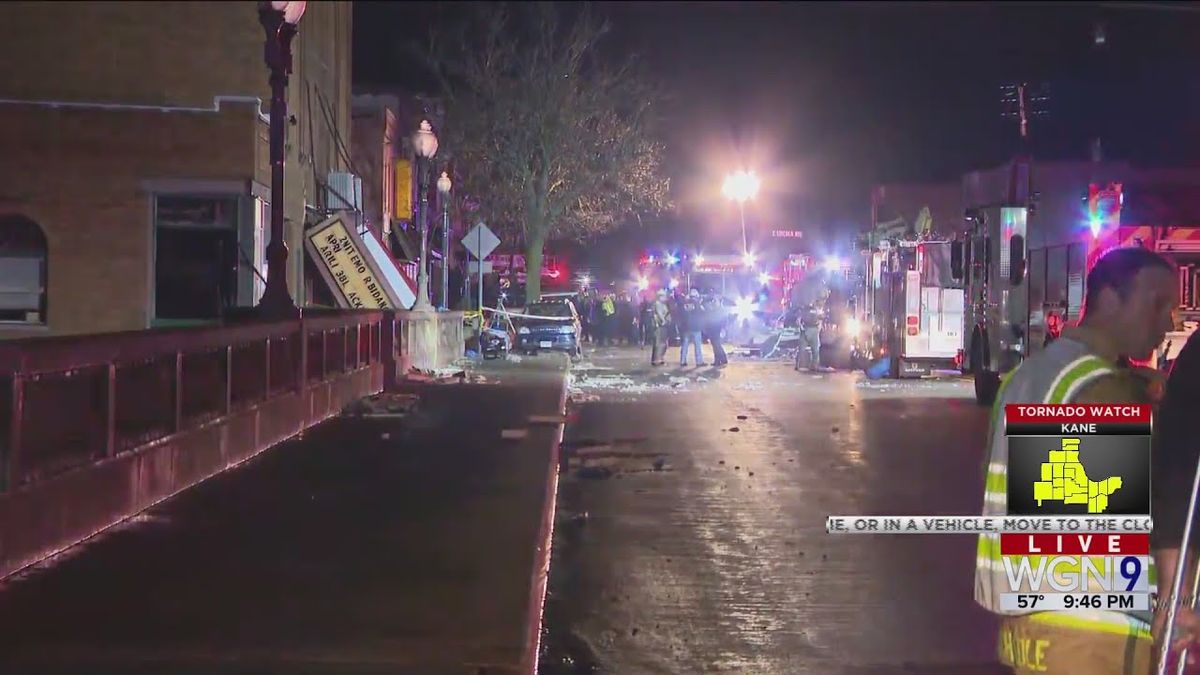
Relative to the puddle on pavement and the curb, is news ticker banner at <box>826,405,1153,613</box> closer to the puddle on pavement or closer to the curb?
the curb

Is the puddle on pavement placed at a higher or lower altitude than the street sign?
lower

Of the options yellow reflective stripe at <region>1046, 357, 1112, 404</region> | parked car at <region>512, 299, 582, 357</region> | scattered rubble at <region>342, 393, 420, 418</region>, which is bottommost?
scattered rubble at <region>342, 393, 420, 418</region>

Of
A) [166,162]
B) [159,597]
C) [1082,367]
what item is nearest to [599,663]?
[159,597]

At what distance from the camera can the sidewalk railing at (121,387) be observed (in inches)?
340

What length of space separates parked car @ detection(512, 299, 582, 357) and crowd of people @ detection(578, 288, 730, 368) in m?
2.07

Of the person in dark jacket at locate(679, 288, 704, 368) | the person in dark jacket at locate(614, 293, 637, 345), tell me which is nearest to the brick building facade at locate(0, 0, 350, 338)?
the person in dark jacket at locate(679, 288, 704, 368)

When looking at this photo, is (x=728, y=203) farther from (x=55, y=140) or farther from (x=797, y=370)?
(x=55, y=140)

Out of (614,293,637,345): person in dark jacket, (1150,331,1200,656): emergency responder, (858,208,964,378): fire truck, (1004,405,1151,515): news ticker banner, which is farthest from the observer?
(614,293,637,345): person in dark jacket

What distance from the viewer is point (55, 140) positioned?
75.4 feet

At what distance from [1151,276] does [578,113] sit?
155 ft

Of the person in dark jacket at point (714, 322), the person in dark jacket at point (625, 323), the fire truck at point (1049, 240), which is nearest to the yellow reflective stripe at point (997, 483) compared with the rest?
the fire truck at point (1049, 240)

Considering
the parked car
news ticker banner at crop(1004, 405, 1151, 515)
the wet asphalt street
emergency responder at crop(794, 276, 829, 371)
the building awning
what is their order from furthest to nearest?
the parked car → emergency responder at crop(794, 276, 829, 371) → the building awning → the wet asphalt street → news ticker banner at crop(1004, 405, 1151, 515)

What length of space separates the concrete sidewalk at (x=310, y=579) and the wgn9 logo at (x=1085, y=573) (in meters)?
3.36

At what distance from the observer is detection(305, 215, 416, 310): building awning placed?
2805cm
